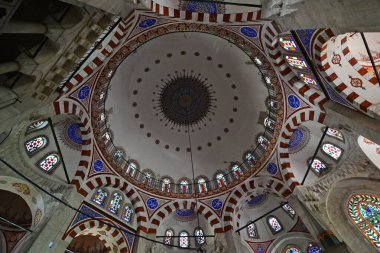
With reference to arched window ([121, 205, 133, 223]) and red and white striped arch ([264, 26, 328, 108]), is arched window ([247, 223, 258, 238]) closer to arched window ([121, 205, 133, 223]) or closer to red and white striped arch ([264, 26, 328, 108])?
arched window ([121, 205, 133, 223])

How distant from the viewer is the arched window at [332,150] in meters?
10.5

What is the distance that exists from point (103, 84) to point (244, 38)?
6.19 meters

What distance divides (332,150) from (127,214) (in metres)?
9.97

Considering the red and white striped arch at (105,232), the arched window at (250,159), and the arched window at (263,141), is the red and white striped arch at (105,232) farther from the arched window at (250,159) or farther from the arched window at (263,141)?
the arched window at (263,141)

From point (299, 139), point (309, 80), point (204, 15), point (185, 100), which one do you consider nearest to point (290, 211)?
point (299, 139)

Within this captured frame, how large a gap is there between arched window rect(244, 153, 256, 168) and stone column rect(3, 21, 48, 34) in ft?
33.6

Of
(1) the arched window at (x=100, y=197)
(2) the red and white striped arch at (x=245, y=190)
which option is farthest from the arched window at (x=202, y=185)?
(1) the arched window at (x=100, y=197)

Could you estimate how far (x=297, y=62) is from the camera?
29.2 feet

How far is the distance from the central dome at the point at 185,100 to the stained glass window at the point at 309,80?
5.48 meters

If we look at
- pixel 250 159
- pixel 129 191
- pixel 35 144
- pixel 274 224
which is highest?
pixel 250 159

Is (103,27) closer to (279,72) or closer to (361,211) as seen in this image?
(279,72)

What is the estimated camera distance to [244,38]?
951cm

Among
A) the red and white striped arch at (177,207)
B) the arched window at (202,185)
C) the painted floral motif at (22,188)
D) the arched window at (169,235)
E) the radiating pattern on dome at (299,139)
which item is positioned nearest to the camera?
the painted floral motif at (22,188)

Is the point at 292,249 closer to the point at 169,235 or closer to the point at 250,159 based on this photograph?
the point at 250,159
